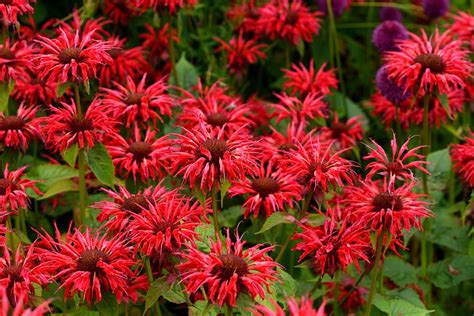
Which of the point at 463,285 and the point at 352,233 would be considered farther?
the point at 463,285

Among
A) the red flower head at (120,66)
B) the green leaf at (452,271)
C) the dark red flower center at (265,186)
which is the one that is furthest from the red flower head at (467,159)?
the red flower head at (120,66)

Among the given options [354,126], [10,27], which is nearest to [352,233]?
[354,126]

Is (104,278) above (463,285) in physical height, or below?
above

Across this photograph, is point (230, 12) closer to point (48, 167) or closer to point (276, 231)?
point (48, 167)

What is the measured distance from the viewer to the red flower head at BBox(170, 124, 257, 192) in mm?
2090

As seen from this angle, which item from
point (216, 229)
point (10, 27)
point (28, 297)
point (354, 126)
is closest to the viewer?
point (28, 297)

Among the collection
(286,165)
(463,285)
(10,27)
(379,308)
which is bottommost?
(463,285)

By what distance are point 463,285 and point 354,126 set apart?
71cm

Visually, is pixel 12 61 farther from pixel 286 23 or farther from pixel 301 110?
pixel 286 23

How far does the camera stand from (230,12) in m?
3.70

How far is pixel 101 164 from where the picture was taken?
2426mm

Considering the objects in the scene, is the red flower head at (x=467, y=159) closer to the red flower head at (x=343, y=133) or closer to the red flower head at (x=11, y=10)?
the red flower head at (x=343, y=133)

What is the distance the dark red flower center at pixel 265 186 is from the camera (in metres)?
2.36

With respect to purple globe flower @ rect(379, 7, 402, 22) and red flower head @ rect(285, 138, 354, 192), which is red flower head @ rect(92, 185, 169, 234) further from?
purple globe flower @ rect(379, 7, 402, 22)
